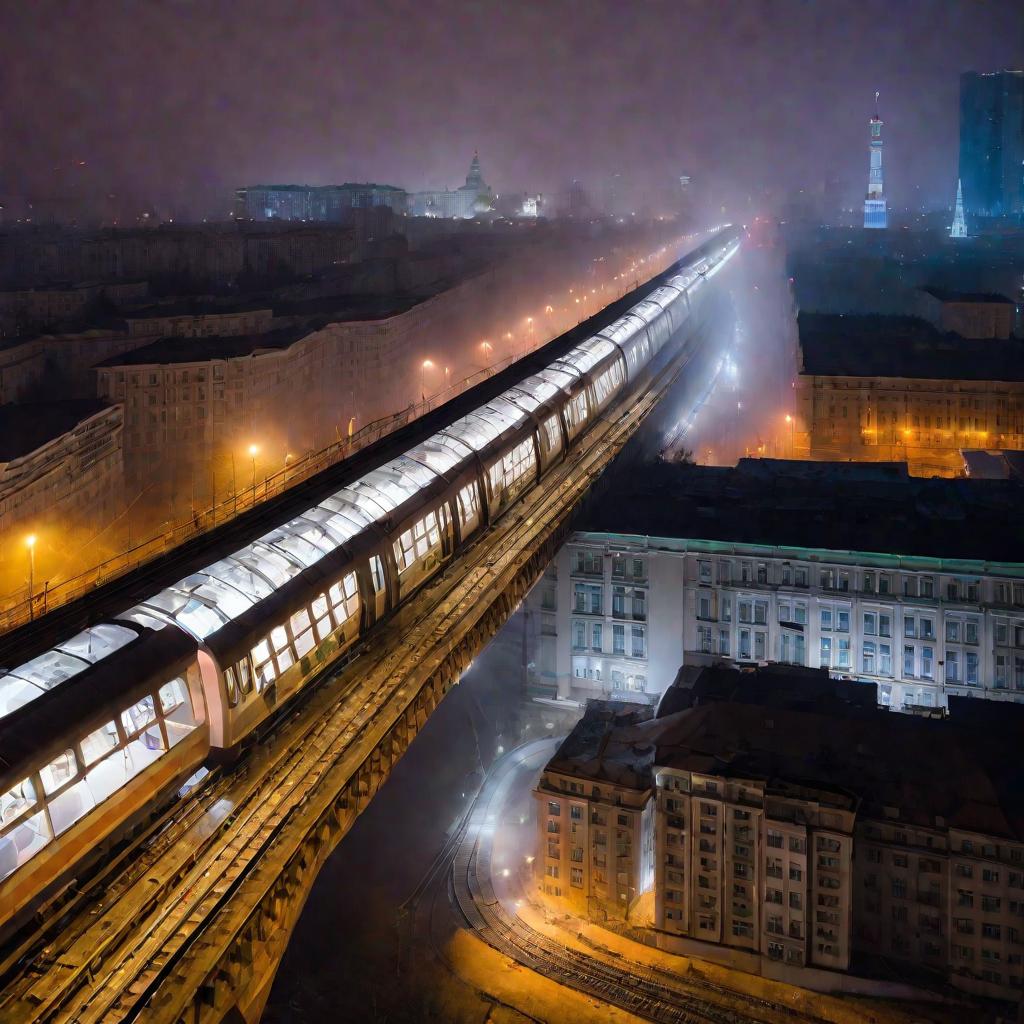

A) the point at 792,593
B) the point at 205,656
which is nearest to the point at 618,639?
the point at 792,593

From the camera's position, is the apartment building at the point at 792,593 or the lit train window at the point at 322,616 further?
the apartment building at the point at 792,593

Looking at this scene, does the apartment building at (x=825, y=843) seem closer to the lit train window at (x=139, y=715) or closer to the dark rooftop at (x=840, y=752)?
the dark rooftop at (x=840, y=752)

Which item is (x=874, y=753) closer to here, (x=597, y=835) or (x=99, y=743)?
(x=597, y=835)

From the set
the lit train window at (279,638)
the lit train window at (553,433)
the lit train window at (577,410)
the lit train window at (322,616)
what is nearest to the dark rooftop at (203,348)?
the lit train window at (577,410)

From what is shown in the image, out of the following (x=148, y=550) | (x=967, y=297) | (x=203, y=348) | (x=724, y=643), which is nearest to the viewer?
(x=724, y=643)

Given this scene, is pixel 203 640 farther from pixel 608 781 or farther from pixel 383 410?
pixel 383 410

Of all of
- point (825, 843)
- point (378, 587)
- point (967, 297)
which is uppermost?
point (378, 587)
